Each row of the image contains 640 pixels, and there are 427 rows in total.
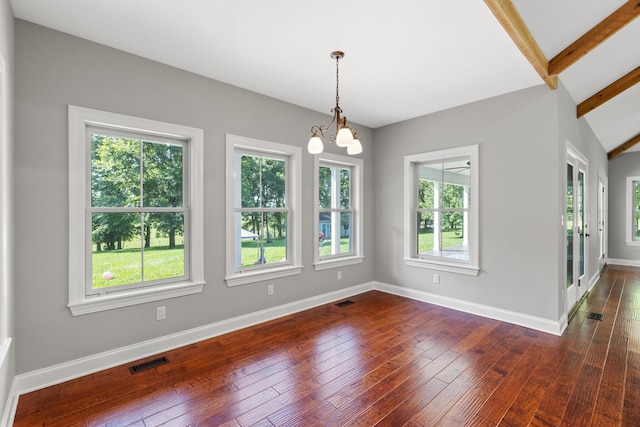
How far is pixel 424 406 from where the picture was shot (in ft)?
6.92

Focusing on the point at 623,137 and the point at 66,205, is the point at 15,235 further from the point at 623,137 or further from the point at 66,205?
the point at 623,137

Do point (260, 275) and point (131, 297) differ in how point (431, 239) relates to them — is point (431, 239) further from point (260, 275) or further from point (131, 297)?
point (131, 297)

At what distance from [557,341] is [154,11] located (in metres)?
4.61

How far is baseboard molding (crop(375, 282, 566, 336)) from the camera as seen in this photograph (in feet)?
11.1

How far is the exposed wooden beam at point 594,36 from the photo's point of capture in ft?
8.35

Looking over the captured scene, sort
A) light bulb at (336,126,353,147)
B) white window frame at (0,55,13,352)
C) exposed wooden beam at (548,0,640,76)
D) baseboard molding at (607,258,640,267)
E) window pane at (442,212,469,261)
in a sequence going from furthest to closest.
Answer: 1. baseboard molding at (607,258,640,267)
2. window pane at (442,212,469,261)
3. exposed wooden beam at (548,0,640,76)
4. light bulb at (336,126,353,147)
5. white window frame at (0,55,13,352)

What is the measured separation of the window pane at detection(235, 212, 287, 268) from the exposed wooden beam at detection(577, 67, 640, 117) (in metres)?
4.21

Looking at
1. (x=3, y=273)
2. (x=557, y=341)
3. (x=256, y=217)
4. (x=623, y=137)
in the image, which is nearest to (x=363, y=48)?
(x=256, y=217)

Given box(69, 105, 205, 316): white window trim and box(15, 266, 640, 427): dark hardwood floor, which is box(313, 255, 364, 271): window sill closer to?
box(15, 266, 640, 427): dark hardwood floor

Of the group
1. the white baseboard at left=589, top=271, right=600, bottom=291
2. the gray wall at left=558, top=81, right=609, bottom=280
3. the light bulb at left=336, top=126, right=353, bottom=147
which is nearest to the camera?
the light bulb at left=336, top=126, right=353, bottom=147

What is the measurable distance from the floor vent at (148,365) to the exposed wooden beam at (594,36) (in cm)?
462

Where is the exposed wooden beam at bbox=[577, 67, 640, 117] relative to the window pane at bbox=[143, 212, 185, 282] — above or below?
above

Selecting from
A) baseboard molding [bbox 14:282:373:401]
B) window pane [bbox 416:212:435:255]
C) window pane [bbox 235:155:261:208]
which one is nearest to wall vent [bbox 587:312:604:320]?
window pane [bbox 416:212:435:255]

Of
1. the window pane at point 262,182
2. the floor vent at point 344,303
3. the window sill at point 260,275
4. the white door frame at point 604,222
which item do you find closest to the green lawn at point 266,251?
the window sill at point 260,275
